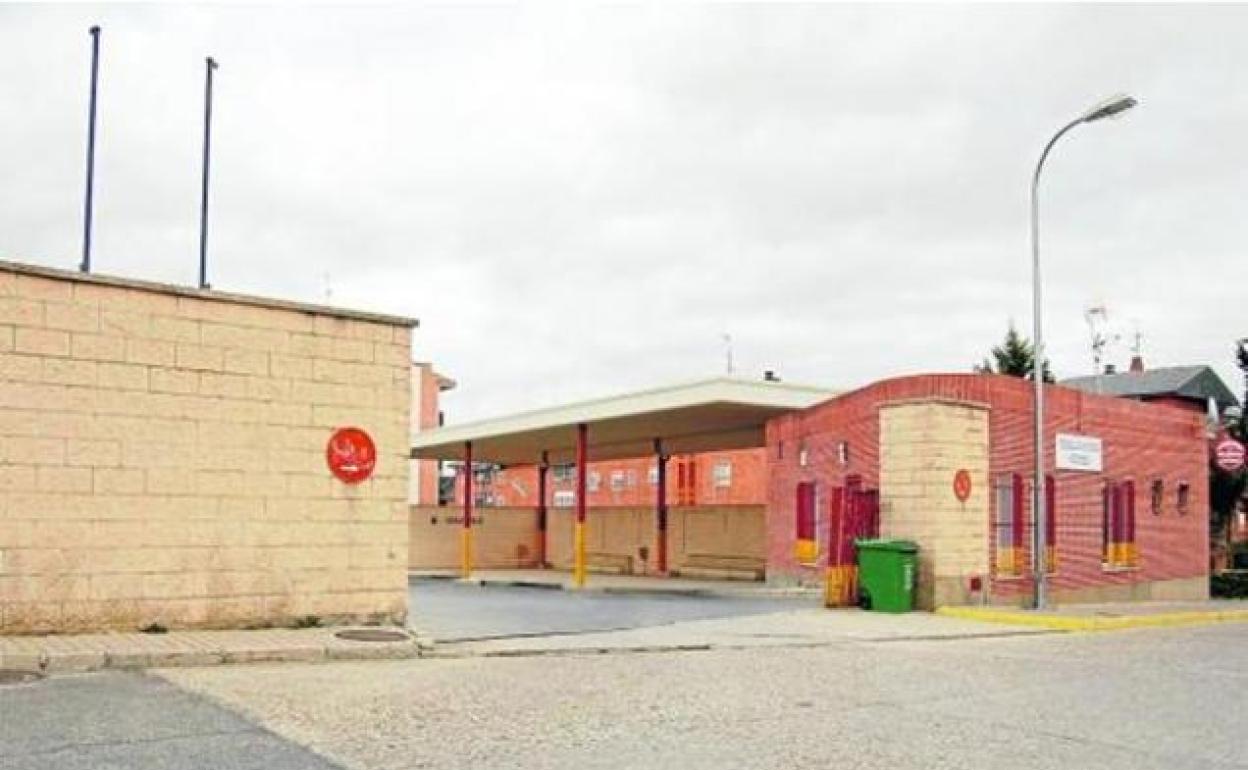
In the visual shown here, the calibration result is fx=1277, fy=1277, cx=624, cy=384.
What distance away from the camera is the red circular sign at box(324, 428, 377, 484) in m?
14.5

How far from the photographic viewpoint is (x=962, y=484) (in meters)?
20.1

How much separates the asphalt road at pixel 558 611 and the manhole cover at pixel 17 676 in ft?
15.5

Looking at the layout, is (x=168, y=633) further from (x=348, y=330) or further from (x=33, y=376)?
(x=348, y=330)

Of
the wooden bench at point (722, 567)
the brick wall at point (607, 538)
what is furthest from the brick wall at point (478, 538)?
the wooden bench at point (722, 567)

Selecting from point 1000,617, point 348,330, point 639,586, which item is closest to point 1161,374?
point 639,586

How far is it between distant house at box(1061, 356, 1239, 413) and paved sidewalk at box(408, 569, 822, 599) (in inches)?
580

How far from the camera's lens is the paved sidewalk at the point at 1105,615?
Result: 18.7m

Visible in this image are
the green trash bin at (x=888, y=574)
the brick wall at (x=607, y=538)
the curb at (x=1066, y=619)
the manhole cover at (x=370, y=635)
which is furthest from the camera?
the brick wall at (x=607, y=538)

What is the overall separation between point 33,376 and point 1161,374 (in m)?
39.5

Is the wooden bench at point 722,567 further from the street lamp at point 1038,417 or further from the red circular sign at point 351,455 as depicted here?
the red circular sign at point 351,455

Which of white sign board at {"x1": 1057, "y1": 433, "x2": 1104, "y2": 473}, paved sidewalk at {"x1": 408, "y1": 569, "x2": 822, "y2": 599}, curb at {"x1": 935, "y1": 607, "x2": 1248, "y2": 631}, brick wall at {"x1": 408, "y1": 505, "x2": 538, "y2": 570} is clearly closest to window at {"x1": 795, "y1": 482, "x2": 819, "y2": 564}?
paved sidewalk at {"x1": 408, "y1": 569, "x2": 822, "y2": 599}

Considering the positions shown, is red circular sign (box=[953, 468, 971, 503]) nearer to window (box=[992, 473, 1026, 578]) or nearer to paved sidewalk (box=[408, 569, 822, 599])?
window (box=[992, 473, 1026, 578])

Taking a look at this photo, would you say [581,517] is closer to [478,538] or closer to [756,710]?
[478,538]

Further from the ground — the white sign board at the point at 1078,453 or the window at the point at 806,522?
the white sign board at the point at 1078,453
